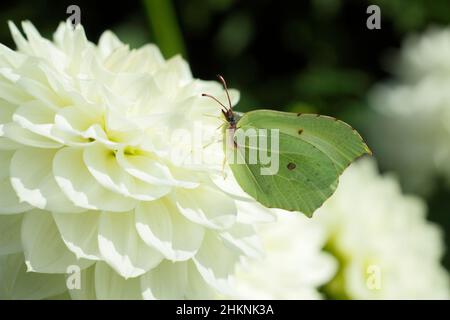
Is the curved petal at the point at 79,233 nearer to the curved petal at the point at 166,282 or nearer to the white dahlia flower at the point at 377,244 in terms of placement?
the curved petal at the point at 166,282

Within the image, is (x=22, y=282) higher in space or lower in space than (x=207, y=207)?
lower

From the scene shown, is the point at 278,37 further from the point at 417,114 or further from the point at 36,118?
the point at 36,118

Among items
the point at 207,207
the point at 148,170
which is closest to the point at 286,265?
the point at 207,207

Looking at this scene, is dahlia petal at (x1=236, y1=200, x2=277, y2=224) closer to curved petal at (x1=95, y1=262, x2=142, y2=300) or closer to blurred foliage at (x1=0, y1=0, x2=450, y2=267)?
curved petal at (x1=95, y1=262, x2=142, y2=300)

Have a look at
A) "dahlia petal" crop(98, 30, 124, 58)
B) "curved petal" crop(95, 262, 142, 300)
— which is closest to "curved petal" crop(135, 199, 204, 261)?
"curved petal" crop(95, 262, 142, 300)

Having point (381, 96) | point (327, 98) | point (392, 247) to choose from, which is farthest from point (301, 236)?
point (381, 96)

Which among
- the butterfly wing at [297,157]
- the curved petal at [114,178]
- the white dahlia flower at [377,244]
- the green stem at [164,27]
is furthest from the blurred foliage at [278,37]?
the curved petal at [114,178]

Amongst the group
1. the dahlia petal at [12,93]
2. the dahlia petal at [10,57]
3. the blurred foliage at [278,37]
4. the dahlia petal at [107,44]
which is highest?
the blurred foliage at [278,37]
